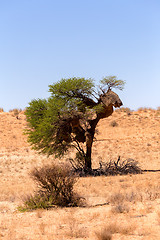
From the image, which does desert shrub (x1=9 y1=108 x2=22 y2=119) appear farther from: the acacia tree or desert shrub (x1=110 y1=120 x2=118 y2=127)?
the acacia tree

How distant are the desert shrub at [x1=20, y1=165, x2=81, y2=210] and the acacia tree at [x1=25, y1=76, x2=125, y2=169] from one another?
8751mm

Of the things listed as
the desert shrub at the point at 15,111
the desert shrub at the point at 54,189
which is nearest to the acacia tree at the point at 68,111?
the desert shrub at the point at 54,189

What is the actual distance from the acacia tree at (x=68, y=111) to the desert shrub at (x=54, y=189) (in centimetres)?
875

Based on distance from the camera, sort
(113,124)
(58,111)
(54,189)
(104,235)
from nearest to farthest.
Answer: (104,235)
(54,189)
(58,111)
(113,124)

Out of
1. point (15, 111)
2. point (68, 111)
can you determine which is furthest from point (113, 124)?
point (68, 111)

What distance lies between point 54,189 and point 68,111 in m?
9.41

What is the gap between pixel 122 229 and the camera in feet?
24.8

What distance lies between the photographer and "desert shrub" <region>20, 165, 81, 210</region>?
36.1 feet

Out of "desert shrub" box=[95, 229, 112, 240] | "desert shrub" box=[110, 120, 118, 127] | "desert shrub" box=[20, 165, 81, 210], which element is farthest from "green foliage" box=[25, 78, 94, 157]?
"desert shrub" box=[110, 120, 118, 127]

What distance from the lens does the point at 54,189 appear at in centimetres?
1159

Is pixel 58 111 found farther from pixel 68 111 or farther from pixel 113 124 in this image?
pixel 113 124

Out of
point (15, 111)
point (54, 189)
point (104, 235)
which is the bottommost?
point (104, 235)

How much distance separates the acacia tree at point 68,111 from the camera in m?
20.4

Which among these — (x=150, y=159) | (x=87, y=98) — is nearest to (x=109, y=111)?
(x=87, y=98)
